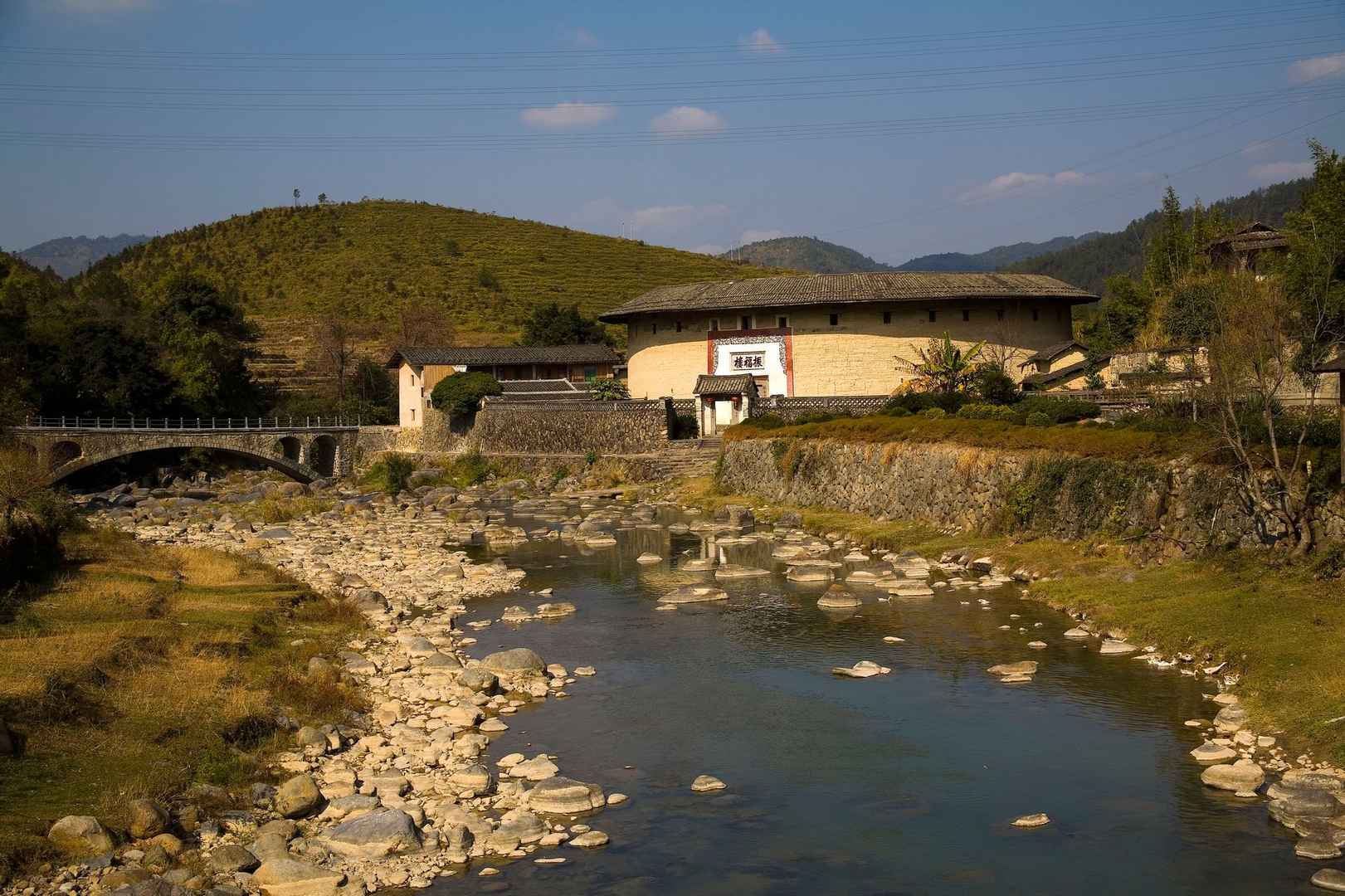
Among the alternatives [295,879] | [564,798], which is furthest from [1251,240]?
[295,879]

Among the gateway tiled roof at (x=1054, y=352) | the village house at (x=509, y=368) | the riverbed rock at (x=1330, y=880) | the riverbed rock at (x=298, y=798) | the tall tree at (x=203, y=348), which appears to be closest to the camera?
the riverbed rock at (x=1330, y=880)

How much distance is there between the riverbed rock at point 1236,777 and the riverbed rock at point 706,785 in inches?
235

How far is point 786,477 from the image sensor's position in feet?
137

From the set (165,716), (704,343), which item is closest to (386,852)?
(165,716)

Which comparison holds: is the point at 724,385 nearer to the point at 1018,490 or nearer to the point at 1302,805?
the point at 1018,490

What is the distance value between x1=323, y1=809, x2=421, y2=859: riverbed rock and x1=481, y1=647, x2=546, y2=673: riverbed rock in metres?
6.59

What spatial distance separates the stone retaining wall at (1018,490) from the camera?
76.6ft

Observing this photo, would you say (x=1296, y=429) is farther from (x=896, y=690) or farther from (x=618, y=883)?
(x=618, y=883)

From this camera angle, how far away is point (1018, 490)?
29438 millimetres

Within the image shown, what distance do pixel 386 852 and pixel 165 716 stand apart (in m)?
4.97

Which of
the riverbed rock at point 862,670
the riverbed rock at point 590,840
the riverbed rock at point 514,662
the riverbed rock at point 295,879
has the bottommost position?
the riverbed rock at point 590,840

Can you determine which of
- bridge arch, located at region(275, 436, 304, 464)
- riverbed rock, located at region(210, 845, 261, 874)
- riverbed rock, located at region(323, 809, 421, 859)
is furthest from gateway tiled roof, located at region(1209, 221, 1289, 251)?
riverbed rock, located at region(210, 845, 261, 874)

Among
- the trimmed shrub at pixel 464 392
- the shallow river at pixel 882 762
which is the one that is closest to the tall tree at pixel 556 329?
the trimmed shrub at pixel 464 392

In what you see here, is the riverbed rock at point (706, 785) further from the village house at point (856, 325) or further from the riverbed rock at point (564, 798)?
the village house at point (856, 325)
